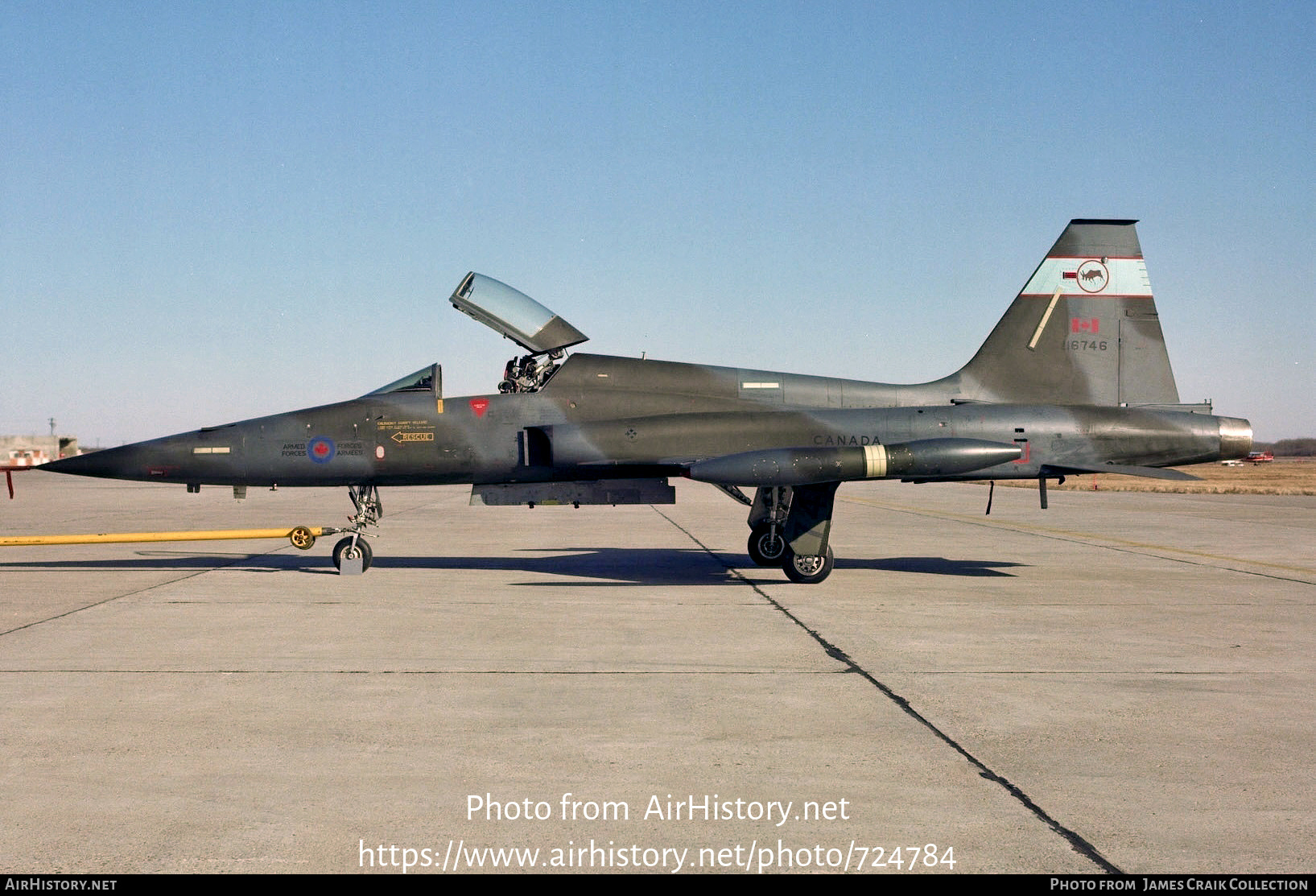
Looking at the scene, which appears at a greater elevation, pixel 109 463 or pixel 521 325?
pixel 521 325

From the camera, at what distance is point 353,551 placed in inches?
570

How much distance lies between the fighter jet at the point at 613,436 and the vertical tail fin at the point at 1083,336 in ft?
0.96

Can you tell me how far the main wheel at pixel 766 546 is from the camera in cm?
1498

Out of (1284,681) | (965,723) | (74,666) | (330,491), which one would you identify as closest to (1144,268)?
(1284,681)

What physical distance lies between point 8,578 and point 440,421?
19.1 ft

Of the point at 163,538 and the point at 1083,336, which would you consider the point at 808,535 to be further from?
the point at 163,538

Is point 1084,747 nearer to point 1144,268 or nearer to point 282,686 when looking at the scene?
point 282,686

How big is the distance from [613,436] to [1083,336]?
686 centimetres

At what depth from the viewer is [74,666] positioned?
8.08 meters

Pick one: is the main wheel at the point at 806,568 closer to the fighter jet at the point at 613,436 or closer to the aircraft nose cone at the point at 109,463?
the fighter jet at the point at 613,436

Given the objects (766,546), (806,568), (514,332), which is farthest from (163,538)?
(806,568)

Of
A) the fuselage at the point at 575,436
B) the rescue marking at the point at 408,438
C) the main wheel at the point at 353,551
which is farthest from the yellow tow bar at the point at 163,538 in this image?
the rescue marking at the point at 408,438

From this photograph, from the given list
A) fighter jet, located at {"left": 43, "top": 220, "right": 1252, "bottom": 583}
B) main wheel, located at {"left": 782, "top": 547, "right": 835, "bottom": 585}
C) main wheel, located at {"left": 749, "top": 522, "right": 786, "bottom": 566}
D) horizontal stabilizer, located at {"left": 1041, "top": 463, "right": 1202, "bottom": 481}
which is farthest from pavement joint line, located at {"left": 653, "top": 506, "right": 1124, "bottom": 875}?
horizontal stabilizer, located at {"left": 1041, "top": 463, "right": 1202, "bottom": 481}

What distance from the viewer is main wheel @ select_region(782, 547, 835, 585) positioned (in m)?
13.4
